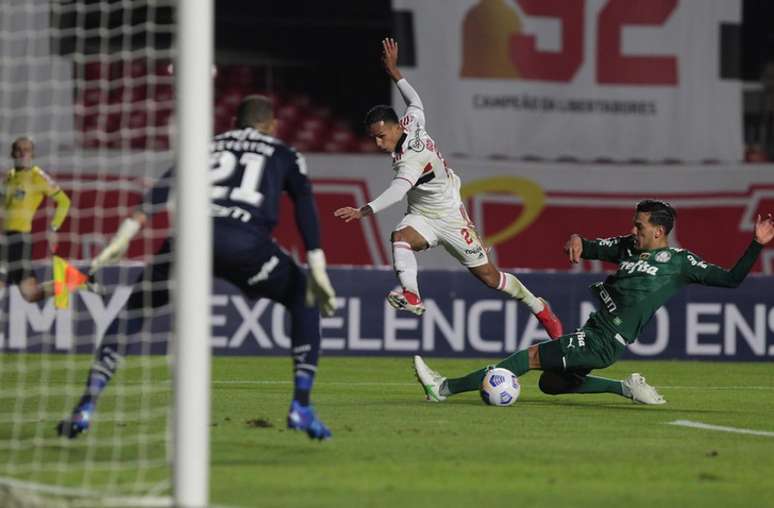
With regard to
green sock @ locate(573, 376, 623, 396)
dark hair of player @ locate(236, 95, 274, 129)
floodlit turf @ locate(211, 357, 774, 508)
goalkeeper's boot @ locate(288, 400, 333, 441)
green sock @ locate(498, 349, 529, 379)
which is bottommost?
floodlit turf @ locate(211, 357, 774, 508)

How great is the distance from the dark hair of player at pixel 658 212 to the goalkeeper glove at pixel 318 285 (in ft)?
9.56

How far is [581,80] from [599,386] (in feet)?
34.7

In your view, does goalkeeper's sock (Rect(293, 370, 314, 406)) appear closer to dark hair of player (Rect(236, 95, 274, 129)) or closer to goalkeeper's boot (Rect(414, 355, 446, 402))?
dark hair of player (Rect(236, 95, 274, 129))

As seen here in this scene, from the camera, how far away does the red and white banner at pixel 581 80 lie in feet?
65.9

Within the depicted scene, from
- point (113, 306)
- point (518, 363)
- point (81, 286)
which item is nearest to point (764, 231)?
point (518, 363)

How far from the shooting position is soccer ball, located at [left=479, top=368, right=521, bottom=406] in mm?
10297

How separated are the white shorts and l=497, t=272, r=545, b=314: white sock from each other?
241 millimetres

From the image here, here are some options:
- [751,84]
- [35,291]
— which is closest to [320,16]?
[751,84]

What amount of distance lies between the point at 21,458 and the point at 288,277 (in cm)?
162

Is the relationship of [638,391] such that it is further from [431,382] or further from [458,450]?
[458,450]

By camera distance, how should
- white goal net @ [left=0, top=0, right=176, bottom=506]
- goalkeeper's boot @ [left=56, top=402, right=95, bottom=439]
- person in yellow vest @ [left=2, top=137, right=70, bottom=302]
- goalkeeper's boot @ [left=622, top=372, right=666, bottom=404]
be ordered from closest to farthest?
white goal net @ [left=0, top=0, right=176, bottom=506]
goalkeeper's boot @ [left=56, top=402, right=95, bottom=439]
goalkeeper's boot @ [left=622, top=372, right=666, bottom=404]
person in yellow vest @ [left=2, top=137, right=70, bottom=302]

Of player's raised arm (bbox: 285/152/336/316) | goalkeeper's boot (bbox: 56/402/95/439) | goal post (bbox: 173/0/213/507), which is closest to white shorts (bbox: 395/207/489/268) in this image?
player's raised arm (bbox: 285/152/336/316)

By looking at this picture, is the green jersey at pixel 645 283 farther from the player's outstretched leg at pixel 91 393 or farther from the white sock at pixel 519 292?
the player's outstretched leg at pixel 91 393

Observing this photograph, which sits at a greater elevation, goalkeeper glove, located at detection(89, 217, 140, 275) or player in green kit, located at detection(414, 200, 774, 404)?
goalkeeper glove, located at detection(89, 217, 140, 275)
